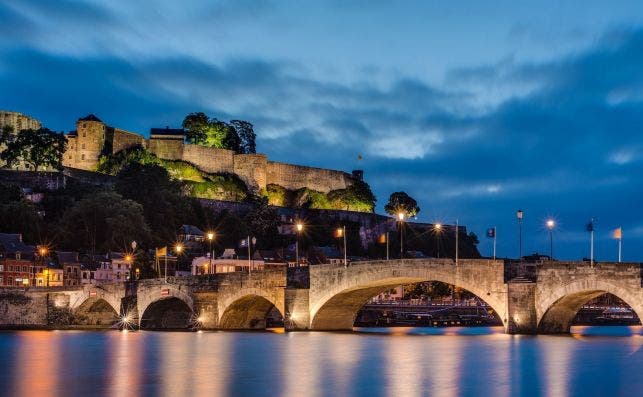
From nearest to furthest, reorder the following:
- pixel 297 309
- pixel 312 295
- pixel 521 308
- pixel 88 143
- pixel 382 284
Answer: pixel 521 308, pixel 382 284, pixel 312 295, pixel 297 309, pixel 88 143

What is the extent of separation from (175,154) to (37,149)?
16.2m

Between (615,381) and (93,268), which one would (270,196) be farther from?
(615,381)

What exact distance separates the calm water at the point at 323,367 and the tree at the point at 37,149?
51650mm

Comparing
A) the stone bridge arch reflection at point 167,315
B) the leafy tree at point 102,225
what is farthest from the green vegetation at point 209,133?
the stone bridge arch reflection at point 167,315

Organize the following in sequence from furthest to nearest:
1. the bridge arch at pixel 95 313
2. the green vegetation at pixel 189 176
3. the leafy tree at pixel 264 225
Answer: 1. the green vegetation at pixel 189 176
2. the leafy tree at pixel 264 225
3. the bridge arch at pixel 95 313

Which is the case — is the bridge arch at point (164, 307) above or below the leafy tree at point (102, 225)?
below

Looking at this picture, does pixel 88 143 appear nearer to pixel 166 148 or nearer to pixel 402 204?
pixel 166 148

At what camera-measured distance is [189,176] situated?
4050 inches

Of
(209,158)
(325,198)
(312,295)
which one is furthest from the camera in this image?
(325,198)

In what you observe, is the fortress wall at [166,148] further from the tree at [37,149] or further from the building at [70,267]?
the building at [70,267]

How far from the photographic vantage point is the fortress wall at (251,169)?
10650 cm

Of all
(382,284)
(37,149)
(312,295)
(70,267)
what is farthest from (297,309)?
(37,149)

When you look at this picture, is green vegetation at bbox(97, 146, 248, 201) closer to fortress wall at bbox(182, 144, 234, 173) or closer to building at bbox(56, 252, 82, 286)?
fortress wall at bbox(182, 144, 234, 173)

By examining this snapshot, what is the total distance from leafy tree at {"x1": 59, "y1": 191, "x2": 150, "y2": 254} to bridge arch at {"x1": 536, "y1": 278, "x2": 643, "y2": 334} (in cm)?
4750
